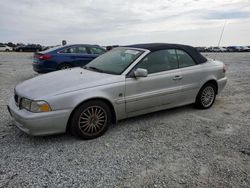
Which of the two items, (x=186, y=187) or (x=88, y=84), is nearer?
(x=186, y=187)

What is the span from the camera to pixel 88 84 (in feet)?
12.5

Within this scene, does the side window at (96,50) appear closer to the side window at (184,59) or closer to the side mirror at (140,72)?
the side window at (184,59)

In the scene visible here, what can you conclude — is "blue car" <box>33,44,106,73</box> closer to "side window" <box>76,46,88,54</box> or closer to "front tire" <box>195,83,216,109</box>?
"side window" <box>76,46,88,54</box>

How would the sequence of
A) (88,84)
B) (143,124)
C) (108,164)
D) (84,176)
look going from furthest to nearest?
(143,124)
(88,84)
(108,164)
(84,176)

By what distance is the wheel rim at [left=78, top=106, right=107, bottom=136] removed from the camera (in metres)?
3.77

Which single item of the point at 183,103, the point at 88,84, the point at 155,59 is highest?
the point at 155,59

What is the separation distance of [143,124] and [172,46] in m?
1.67

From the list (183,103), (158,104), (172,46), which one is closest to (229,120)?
(183,103)

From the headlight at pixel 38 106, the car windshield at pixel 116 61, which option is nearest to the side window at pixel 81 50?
the car windshield at pixel 116 61

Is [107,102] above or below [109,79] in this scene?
below

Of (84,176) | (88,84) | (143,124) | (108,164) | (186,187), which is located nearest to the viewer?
(186,187)

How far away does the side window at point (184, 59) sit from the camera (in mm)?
4926

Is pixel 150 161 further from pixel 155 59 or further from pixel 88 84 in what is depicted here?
pixel 155 59

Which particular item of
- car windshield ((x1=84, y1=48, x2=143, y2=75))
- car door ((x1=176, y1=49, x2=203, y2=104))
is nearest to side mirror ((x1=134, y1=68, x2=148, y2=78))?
car windshield ((x1=84, y1=48, x2=143, y2=75))
